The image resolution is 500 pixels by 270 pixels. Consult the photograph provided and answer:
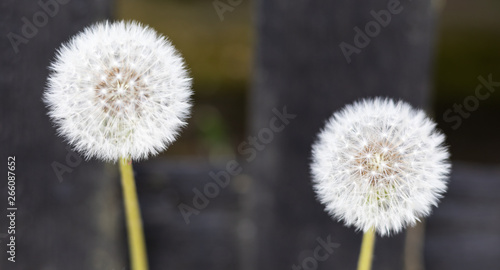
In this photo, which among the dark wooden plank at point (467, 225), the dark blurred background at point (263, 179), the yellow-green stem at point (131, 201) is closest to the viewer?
the yellow-green stem at point (131, 201)

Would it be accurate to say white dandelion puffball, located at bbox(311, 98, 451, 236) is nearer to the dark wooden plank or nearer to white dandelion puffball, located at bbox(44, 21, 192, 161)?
white dandelion puffball, located at bbox(44, 21, 192, 161)

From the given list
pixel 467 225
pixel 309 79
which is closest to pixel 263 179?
pixel 309 79

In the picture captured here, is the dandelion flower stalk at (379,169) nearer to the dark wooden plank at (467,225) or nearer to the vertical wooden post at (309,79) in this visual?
the vertical wooden post at (309,79)

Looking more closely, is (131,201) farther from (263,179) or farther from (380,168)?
(263,179)

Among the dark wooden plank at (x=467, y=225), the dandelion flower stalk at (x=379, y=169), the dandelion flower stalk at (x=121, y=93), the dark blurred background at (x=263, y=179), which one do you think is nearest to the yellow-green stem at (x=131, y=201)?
the dandelion flower stalk at (x=121, y=93)

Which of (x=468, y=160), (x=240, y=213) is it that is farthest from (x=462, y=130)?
(x=240, y=213)

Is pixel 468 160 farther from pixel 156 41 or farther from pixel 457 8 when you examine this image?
pixel 156 41
